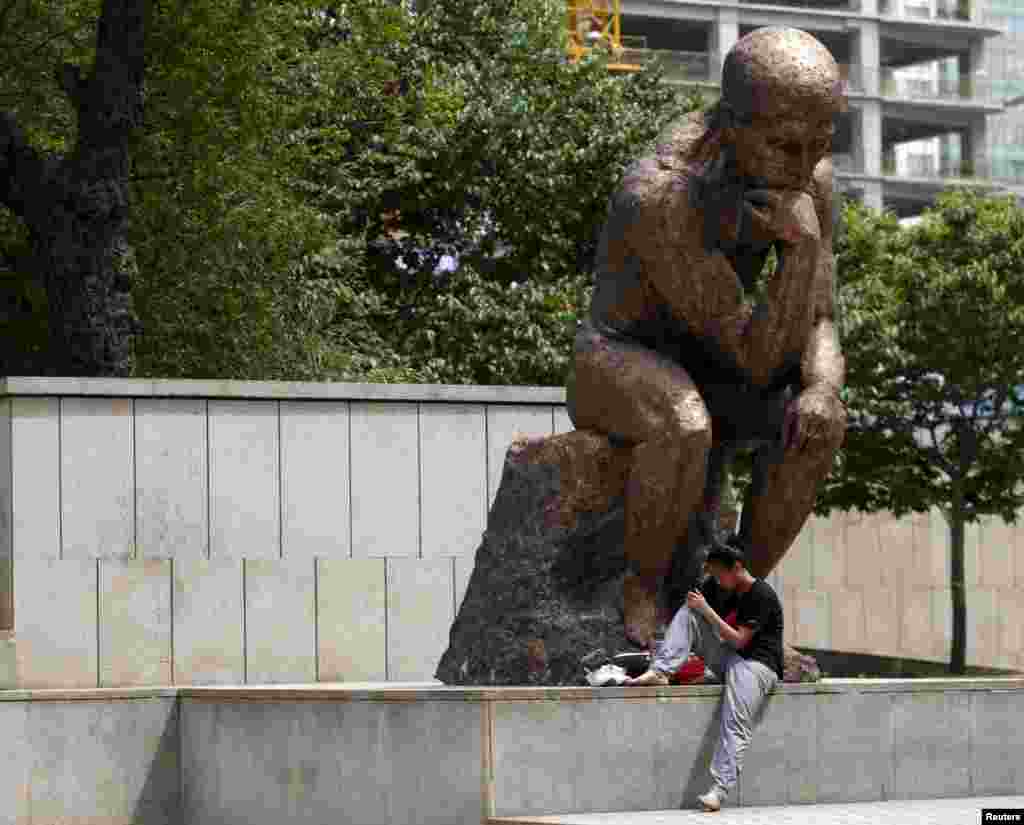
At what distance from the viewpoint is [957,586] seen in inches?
1267

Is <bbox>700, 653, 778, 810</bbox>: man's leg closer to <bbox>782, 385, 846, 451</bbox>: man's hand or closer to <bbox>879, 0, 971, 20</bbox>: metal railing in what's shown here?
<bbox>782, 385, 846, 451</bbox>: man's hand

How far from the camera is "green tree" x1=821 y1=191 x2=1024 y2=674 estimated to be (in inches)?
1277

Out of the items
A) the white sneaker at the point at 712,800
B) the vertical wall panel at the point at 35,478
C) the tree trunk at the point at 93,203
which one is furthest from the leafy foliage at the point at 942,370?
the white sneaker at the point at 712,800

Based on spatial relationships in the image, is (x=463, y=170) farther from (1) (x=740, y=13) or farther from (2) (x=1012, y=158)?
(2) (x=1012, y=158)

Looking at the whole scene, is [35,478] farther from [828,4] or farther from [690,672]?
[828,4]

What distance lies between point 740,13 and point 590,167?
50774mm

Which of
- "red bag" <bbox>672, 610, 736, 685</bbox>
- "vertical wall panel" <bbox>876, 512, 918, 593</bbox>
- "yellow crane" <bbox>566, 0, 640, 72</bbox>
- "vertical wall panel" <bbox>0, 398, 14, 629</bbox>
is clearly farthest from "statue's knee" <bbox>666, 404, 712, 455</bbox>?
"yellow crane" <bbox>566, 0, 640, 72</bbox>

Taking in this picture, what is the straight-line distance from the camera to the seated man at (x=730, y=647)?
12.6 meters

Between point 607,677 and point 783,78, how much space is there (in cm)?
325

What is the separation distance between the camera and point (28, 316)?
24609 millimetres

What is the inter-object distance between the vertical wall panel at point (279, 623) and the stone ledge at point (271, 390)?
4.13ft

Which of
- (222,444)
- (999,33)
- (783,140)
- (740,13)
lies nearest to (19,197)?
(222,444)

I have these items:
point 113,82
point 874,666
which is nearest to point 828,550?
point 874,666

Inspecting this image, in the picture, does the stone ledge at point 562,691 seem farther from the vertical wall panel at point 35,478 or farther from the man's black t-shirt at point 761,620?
the vertical wall panel at point 35,478
